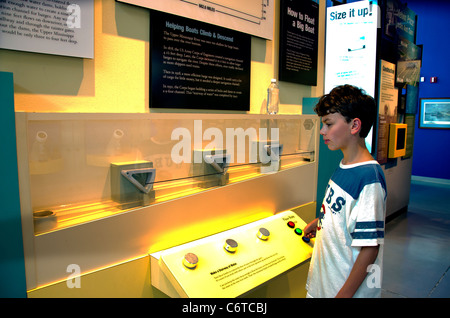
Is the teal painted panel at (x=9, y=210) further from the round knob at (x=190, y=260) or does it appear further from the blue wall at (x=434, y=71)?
the blue wall at (x=434, y=71)

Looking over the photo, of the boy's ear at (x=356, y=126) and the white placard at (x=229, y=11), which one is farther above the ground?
the white placard at (x=229, y=11)

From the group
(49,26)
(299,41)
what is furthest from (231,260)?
(299,41)

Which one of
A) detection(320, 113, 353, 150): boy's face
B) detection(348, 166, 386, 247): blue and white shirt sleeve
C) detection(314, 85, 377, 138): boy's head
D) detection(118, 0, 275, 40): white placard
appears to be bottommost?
detection(348, 166, 386, 247): blue and white shirt sleeve

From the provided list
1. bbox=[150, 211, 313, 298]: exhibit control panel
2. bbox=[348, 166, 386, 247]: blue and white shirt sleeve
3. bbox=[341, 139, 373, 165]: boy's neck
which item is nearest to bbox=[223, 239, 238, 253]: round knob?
bbox=[150, 211, 313, 298]: exhibit control panel

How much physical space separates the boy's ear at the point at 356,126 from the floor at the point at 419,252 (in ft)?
7.14

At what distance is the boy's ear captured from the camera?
1.48m

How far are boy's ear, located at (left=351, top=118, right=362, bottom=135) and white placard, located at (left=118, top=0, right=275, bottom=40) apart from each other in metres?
0.91

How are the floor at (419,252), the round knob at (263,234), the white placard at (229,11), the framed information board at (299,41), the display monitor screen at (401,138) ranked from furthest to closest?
the display monitor screen at (401,138) < the floor at (419,252) < the framed information board at (299,41) < the round knob at (263,234) < the white placard at (229,11)

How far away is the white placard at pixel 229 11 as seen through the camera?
1.62 metres

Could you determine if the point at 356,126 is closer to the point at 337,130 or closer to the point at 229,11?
the point at 337,130

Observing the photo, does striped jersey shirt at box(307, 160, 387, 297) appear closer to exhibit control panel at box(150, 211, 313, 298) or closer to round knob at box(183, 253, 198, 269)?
exhibit control panel at box(150, 211, 313, 298)

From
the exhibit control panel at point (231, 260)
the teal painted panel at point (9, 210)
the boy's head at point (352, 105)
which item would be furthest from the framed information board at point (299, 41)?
the teal painted panel at point (9, 210)

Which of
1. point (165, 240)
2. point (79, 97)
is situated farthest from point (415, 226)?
point (79, 97)

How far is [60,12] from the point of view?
129 centimetres
